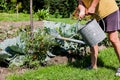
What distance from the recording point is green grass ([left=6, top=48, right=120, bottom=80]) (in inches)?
216

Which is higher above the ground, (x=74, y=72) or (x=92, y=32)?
(x=92, y=32)

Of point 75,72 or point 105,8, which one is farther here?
point 75,72

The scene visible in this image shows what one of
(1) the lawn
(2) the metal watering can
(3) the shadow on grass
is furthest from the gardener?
(3) the shadow on grass

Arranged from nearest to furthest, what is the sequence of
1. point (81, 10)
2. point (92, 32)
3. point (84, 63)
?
point (92, 32), point (81, 10), point (84, 63)

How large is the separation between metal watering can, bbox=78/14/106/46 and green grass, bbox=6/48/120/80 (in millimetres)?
453

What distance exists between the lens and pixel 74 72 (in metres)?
5.73

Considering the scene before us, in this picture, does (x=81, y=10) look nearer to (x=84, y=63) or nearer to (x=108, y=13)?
(x=108, y=13)

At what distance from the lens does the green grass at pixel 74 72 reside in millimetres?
5489

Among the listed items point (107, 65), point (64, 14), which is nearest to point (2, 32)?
point (107, 65)

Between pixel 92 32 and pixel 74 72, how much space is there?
0.64m

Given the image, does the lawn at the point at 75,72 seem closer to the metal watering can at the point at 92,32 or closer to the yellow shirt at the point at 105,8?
the metal watering can at the point at 92,32

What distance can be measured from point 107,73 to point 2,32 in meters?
3.04

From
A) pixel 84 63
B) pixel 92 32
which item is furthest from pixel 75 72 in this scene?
pixel 92 32

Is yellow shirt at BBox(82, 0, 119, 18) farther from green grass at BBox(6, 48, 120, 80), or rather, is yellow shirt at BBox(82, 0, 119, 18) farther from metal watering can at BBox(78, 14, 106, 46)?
green grass at BBox(6, 48, 120, 80)
